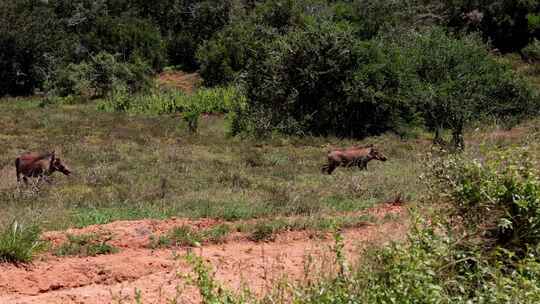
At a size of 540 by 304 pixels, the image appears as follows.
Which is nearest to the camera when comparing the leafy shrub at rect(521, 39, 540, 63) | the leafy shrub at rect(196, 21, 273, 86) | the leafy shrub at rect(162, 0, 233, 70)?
the leafy shrub at rect(521, 39, 540, 63)

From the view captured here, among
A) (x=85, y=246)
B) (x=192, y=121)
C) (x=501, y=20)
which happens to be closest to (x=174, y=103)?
(x=192, y=121)

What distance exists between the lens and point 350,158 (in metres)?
15.6

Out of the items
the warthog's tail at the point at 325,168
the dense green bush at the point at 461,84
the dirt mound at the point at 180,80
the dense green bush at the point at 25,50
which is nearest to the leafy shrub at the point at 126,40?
the dirt mound at the point at 180,80

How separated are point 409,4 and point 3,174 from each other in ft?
88.6

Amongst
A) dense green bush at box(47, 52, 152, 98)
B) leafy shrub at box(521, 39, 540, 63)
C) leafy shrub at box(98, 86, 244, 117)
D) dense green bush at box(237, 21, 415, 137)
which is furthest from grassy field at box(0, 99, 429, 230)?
leafy shrub at box(521, 39, 540, 63)

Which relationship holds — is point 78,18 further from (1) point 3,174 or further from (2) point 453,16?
(1) point 3,174

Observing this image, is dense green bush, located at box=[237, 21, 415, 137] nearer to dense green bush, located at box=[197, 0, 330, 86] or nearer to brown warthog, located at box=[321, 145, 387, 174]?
brown warthog, located at box=[321, 145, 387, 174]

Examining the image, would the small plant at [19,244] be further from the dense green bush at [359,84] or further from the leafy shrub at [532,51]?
the leafy shrub at [532,51]

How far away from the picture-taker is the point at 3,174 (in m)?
Result: 14.6

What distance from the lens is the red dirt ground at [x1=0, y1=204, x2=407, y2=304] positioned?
625 cm

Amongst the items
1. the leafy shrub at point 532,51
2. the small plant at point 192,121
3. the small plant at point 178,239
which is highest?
the small plant at point 178,239

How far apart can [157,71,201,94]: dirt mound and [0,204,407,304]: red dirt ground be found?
1065 inches

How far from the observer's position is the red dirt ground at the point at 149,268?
6.25 m

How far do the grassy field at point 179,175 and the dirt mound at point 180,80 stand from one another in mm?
11806
